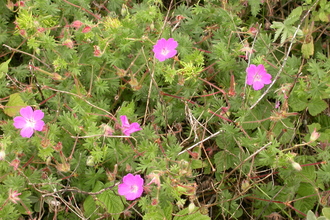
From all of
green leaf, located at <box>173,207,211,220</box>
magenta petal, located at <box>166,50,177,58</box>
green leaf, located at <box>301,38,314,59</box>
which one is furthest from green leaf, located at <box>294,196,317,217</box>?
magenta petal, located at <box>166,50,177,58</box>

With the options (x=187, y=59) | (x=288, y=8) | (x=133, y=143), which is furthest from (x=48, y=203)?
(x=288, y=8)

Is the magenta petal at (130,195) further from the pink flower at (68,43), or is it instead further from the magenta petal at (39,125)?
the pink flower at (68,43)

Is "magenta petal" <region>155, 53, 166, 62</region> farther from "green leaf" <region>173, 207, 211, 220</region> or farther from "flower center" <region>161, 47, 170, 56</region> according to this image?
"green leaf" <region>173, 207, 211, 220</region>

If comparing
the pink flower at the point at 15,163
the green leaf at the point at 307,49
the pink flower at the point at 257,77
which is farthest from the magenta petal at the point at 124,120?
the green leaf at the point at 307,49

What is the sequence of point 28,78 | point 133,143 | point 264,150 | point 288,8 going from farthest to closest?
point 288,8 → point 28,78 → point 133,143 → point 264,150

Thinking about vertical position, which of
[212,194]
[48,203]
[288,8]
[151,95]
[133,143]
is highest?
[288,8]

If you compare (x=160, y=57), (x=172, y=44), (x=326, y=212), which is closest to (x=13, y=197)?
(x=160, y=57)

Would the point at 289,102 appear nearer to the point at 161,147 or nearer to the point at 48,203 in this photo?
the point at 161,147
